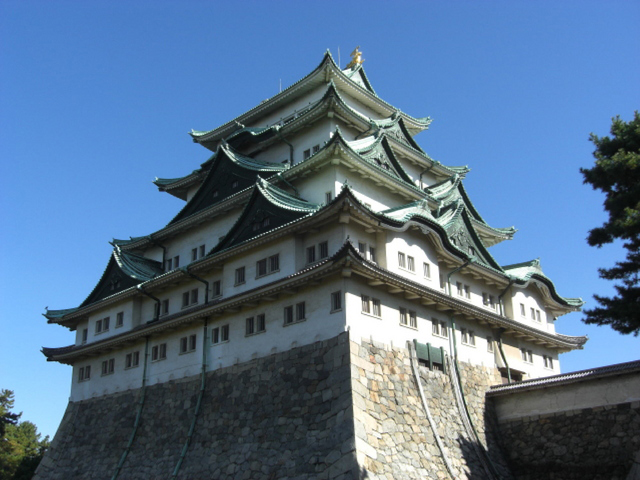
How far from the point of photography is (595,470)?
27.8 meters

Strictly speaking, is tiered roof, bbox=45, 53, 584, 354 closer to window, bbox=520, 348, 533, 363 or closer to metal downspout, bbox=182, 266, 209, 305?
metal downspout, bbox=182, 266, 209, 305

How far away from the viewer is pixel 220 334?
33031 mm

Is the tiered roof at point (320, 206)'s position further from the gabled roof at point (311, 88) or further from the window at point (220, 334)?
the window at point (220, 334)

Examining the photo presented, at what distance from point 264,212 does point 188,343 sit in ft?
28.1

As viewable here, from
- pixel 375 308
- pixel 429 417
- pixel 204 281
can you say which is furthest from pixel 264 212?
pixel 429 417

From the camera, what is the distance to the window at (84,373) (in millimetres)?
40750

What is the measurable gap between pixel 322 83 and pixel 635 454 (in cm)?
2850

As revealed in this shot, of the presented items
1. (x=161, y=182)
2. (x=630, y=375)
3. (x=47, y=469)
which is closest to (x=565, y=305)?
(x=630, y=375)

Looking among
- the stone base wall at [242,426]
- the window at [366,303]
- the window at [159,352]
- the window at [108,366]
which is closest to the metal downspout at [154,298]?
the window at [159,352]

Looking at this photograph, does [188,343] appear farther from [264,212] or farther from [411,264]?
[411,264]

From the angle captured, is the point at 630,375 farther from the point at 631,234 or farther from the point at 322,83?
the point at 322,83

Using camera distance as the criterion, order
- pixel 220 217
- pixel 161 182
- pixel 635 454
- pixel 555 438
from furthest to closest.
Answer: pixel 161 182
pixel 220 217
pixel 555 438
pixel 635 454

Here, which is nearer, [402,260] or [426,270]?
[402,260]

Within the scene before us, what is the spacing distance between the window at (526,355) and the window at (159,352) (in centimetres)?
2120
